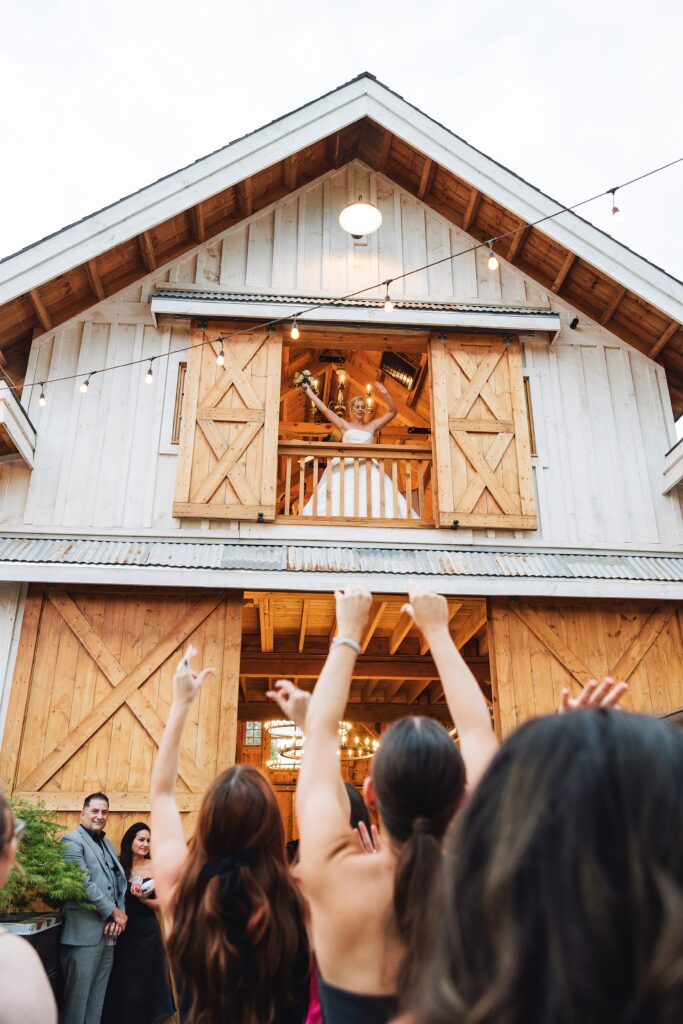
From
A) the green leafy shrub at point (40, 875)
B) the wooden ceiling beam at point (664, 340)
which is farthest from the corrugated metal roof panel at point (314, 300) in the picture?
the green leafy shrub at point (40, 875)

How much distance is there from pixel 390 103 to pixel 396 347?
2.60 m

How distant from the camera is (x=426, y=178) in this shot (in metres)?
8.83

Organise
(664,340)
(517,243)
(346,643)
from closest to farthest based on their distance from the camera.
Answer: (346,643) → (664,340) → (517,243)

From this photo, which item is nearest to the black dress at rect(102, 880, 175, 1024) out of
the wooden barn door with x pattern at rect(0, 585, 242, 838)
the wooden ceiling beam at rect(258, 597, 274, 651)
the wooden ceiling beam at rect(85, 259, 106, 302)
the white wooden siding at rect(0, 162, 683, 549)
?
the wooden barn door with x pattern at rect(0, 585, 242, 838)

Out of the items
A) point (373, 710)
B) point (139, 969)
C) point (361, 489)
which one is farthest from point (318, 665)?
point (139, 969)

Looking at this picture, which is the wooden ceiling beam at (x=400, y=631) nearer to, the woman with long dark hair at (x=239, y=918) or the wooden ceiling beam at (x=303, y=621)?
the wooden ceiling beam at (x=303, y=621)

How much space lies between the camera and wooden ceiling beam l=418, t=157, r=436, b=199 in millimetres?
8670

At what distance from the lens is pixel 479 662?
10.2 metres

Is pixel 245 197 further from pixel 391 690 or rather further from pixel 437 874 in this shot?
pixel 437 874

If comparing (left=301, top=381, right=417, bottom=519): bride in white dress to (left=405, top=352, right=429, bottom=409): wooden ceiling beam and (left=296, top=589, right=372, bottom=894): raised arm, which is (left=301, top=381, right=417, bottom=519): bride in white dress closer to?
(left=405, top=352, right=429, bottom=409): wooden ceiling beam

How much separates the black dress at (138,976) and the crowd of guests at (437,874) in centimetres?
366

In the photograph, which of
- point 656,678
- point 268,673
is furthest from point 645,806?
point 268,673

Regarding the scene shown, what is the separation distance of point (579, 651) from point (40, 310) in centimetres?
638

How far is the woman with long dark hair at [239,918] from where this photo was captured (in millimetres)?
1890
